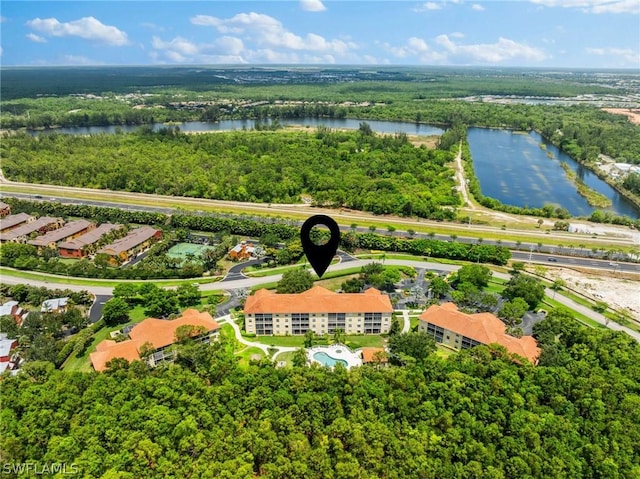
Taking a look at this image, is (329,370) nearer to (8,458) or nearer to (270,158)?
(8,458)

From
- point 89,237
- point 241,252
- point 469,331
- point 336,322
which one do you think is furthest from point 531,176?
point 89,237

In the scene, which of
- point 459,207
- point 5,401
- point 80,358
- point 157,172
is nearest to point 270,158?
point 157,172

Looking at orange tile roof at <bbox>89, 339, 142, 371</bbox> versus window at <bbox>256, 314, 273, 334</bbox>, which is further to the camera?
window at <bbox>256, 314, 273, 334</bbox>

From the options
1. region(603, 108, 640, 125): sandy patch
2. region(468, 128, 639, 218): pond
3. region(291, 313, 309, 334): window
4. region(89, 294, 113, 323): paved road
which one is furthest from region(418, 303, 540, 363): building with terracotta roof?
region(603, 108, 640, 125): sandy patch

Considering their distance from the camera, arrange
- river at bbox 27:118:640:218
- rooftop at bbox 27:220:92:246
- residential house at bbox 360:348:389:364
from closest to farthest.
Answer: residential house at bbox 360:348:389:364, rooftop at bbox 27:220:92:246, river at bbox 27:118:640:218

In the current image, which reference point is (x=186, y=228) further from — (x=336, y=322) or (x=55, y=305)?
(x=336, y=322)

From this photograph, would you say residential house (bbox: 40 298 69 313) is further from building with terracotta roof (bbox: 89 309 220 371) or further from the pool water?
the pool water

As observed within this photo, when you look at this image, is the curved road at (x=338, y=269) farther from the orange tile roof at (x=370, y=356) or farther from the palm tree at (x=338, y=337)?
the orange tile roof at (x=370, y=356)
